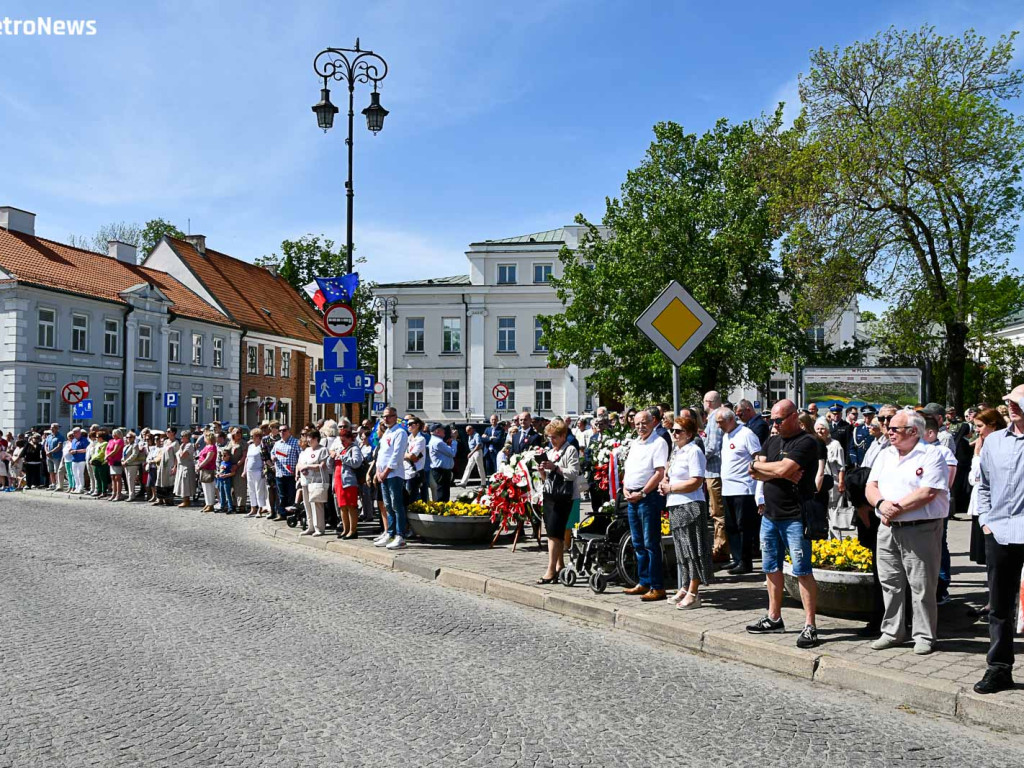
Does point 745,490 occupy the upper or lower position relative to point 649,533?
upper

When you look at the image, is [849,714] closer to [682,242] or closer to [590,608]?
[590,608]

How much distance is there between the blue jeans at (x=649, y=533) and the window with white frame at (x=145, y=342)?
4154cm

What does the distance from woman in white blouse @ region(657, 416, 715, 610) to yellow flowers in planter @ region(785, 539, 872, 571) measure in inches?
37.8

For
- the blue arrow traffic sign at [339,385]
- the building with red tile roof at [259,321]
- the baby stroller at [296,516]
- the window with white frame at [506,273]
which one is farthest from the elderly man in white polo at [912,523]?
the building with red tile roof at [259,321]

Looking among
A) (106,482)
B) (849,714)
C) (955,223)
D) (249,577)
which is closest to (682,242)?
(955,223)

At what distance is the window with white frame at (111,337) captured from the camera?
1699 inches

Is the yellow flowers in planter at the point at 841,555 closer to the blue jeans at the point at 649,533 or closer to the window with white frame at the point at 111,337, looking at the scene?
the blue jeans at the point at 649,533

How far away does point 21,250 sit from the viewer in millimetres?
41094

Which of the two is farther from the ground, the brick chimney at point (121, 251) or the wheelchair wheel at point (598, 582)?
the brick chimney at point (121, 251)

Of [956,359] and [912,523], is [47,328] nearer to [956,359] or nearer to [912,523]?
[956,359]

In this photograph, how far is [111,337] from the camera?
43.7m

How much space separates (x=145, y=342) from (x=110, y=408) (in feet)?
14.2

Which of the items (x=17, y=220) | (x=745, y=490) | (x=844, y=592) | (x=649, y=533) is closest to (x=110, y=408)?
(x=17, y=220)

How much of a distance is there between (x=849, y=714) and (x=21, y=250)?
43749 mm
